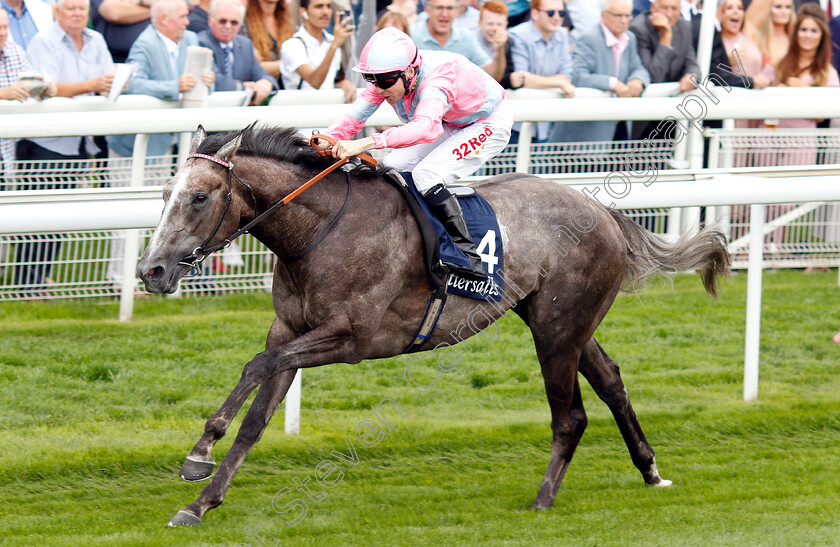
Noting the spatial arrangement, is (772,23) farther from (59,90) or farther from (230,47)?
(59,90)

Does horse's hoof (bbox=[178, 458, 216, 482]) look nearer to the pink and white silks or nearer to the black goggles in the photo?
the pink and white silks

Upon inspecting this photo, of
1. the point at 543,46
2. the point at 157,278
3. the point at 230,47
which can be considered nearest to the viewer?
the point at 157,278

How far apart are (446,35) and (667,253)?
2.99 metres

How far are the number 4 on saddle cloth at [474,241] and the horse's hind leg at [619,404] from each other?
2.07 ft

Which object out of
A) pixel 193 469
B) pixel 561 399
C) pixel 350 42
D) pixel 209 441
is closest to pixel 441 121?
pixel 561 399

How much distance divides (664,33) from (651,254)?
11.4 feet

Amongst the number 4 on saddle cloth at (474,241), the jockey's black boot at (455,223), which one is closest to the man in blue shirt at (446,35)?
the number 4 on saddle cloth at (474,241)

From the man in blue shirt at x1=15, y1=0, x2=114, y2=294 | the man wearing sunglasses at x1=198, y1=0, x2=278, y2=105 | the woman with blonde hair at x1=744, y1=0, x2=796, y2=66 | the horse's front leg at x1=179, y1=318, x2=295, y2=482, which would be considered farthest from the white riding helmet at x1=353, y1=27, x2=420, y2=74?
the woman with blonde hair at x1=744, y1=0, x2=796, y2=66

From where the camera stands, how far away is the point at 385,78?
3994 millimetres

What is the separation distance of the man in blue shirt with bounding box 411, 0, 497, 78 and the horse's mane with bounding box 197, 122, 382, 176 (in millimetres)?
3365

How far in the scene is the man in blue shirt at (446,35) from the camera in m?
7.25

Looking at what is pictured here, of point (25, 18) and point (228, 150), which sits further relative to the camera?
point (25, 18)

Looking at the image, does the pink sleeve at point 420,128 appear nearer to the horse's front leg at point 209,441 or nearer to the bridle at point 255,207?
the bridle at point 255,207

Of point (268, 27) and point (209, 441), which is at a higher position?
point (268, 27)
